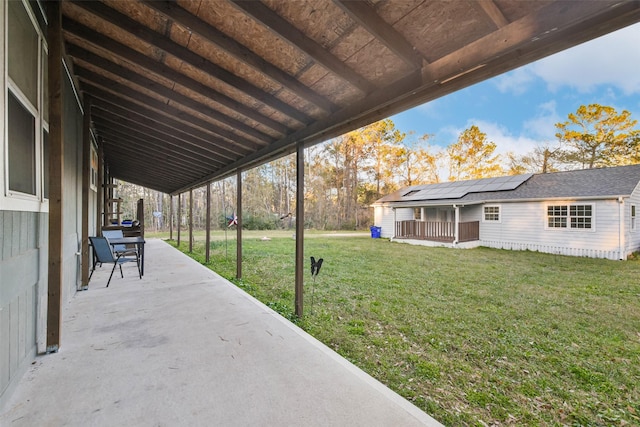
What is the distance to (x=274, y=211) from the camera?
25.7 meters

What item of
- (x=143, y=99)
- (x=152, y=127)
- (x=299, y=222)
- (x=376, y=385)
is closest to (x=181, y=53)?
(x=143, y=99)

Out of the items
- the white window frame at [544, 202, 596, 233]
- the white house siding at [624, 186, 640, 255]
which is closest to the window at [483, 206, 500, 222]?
the white window frame at [544, 202, 596, 233]

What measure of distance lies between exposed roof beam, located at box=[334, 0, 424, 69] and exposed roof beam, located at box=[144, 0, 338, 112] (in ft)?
2.96

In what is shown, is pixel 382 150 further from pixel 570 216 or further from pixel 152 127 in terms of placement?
pixel 152 127

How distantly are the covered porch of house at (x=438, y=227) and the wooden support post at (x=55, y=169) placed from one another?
37.1 feet

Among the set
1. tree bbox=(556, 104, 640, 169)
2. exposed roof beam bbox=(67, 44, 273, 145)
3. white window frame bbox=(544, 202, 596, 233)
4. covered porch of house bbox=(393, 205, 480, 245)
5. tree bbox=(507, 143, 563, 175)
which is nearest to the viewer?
exposed roof beam bbox=(67, 44, 273, 145)

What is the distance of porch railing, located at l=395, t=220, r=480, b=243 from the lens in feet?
37.1

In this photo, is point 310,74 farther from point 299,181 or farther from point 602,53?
point 602,53

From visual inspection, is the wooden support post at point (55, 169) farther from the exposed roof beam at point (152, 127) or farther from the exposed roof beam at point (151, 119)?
the exposed roof beam at point (152, 127)

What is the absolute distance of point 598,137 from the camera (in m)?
16.2

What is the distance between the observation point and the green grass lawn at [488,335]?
6.59ft

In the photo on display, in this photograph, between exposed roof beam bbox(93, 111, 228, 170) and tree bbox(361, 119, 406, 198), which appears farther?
tree bbox(361, 119, 406, 198)

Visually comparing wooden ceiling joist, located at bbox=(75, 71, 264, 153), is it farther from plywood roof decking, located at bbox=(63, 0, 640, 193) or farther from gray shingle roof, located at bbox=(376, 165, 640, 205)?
gray shingle roof, located at bbox=(376, 165, 640, 205)

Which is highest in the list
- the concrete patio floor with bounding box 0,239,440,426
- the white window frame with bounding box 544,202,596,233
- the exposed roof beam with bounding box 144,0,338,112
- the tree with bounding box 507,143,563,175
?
the tree with bounding box 507,143,563,175
